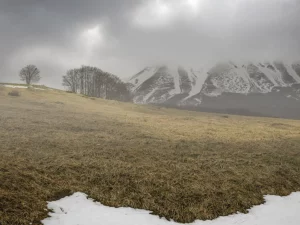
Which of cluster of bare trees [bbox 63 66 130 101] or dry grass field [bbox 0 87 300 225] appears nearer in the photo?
dry grass field [bbox 0 87 300 225]

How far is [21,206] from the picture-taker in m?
9.46

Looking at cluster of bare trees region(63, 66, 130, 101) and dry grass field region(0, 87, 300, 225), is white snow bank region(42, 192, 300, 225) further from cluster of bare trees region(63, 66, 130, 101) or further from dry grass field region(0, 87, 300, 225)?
cluster of bare trees region(63, 66, 130, 101)

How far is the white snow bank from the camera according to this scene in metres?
9.67

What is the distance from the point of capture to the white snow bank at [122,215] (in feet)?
31.7

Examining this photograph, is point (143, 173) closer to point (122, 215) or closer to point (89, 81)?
point (122, 215)

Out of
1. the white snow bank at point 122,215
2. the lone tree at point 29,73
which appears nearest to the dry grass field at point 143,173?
the white snow bank at point 122,215

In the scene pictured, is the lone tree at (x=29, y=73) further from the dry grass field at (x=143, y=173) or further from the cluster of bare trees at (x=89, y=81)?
the dry grass field at (x=143, y=173)

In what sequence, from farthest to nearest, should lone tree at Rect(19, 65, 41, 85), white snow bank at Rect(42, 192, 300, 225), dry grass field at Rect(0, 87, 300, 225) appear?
lone tree at Rect(19, 65, 41, 85) → dry grass field at Rect(0, 87, 300, 225) → white snow bank at Rect(42, 192, 300, 225)

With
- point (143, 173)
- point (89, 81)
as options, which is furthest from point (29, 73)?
point (143, 173)

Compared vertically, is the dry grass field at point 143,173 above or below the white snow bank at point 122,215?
above

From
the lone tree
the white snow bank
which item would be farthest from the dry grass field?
the lone tree

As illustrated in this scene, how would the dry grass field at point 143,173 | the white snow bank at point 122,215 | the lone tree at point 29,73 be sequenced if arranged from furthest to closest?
the lone tree at point 29,73 < the dry grass field at point 143,173 < the white snow bank at point 122,215

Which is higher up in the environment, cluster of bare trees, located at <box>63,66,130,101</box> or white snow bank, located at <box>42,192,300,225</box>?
cluster of bare trees, located at <box>63,66,130,101</box>

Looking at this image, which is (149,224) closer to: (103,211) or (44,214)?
(103,211)
